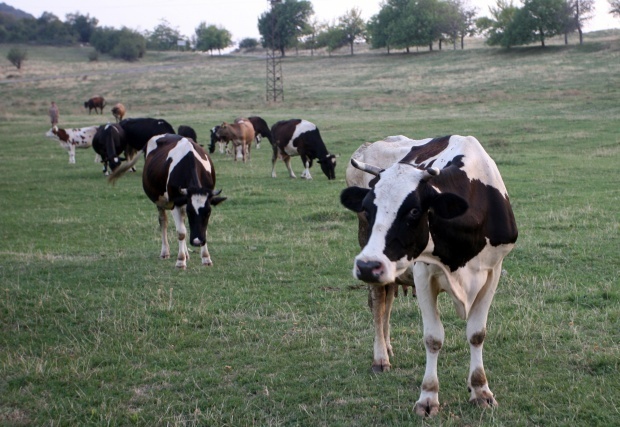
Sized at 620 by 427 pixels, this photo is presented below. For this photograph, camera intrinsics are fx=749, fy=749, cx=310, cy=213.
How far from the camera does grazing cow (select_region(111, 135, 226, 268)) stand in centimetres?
1031

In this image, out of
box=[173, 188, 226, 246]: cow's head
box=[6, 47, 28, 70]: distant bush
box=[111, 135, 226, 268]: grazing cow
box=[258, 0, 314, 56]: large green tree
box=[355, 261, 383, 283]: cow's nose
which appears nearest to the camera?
box=[355, 261, 383, 283]: cow's nose

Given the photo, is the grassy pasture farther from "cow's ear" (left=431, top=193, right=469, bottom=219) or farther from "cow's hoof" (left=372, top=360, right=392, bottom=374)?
"cow's ear" (left=431, top=193, right=469, bottom=219)

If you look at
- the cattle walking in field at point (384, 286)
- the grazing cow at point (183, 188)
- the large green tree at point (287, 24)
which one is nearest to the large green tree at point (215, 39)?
the large green tree at point (287, 24)

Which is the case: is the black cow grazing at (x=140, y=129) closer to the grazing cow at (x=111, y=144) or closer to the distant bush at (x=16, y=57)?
the grazing cow at (x=111, y=144)

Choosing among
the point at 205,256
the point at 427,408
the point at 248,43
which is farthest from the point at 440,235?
the point at 248,43

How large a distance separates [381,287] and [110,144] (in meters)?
16.9

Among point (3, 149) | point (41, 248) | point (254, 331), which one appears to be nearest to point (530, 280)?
point (254, 331)

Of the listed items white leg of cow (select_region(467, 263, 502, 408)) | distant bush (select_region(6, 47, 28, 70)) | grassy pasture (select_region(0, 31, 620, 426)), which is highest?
distant bush (select_region(6, 47, 28, 70))

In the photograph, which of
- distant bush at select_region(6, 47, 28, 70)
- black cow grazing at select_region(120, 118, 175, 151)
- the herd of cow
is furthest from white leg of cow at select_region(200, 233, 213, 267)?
distant bush at select_region(6, 47, 28, 70)

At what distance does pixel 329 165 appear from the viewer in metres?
19.6

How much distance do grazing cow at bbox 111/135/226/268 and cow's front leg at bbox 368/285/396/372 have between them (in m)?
4.20

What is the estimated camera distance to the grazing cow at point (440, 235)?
4637mm

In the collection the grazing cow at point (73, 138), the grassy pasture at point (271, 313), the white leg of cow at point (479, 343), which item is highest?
the grazing cow at point (73, 138)

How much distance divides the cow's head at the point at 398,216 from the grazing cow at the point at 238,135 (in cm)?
2009
